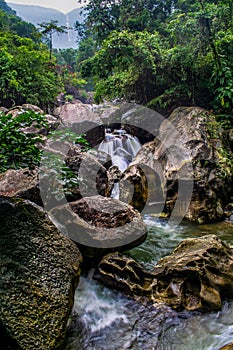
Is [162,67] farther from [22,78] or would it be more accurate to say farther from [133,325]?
[133,325]

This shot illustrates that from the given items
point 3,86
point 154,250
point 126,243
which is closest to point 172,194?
point 154,250

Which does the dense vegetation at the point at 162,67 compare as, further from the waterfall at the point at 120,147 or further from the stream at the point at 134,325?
the stream at the point at 134,325

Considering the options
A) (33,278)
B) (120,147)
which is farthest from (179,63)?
(33,278)

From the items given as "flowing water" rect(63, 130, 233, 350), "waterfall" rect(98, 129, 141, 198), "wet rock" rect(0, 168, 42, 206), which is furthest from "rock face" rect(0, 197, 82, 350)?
"waterfall" rect(98, 129, 141, 198)

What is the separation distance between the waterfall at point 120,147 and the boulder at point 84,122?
39 cm

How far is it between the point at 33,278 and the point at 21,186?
222cm

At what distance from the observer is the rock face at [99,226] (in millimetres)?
4328

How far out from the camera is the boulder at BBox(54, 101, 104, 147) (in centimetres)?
1062

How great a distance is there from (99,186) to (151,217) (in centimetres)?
232

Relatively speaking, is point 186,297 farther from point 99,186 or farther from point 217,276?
point 99,186

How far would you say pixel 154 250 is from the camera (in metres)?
5.50

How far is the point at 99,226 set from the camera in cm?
448

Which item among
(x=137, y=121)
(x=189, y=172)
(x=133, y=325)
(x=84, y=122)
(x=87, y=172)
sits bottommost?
(x=133, y=325)

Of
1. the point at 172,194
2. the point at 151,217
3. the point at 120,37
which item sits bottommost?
the point at 151,217
